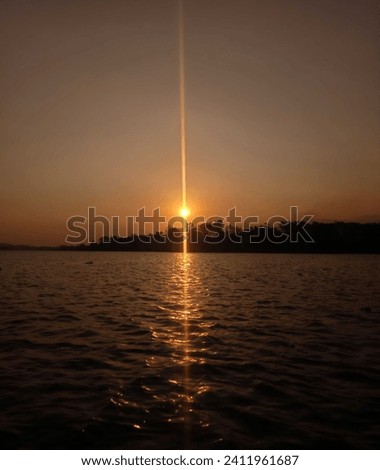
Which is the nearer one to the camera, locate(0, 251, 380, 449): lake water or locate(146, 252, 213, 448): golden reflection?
locate(0, 251, 380, 449): lake water

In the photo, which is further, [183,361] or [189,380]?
[183,361]

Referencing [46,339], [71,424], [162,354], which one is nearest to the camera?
[71,424]

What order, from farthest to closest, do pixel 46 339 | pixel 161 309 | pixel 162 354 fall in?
pixel 161 309 < pixel 46 339 < pixel 162 354

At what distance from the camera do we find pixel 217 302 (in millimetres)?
26766

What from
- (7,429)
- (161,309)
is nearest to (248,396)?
(7,429)

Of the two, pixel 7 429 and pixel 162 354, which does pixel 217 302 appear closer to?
pixel 162 354

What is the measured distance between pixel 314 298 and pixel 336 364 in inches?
668

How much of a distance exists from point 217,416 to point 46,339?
10.0m

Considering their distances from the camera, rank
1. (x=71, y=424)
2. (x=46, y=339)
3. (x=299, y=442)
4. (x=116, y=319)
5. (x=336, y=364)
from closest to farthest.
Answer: (x=299, y=442), (x=71, y=424), (x=336, y=364), (x=46, y=339), (x=116, y=319)

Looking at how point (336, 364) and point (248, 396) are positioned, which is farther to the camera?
point (336, 364)

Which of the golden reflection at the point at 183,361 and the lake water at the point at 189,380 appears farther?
the golden reflection at the point at 183,361

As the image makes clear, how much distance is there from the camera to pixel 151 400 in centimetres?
906

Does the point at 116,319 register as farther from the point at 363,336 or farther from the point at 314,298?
the point at 314,298

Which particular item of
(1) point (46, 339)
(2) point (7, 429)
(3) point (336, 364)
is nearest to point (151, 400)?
(2) point (7, 429)
